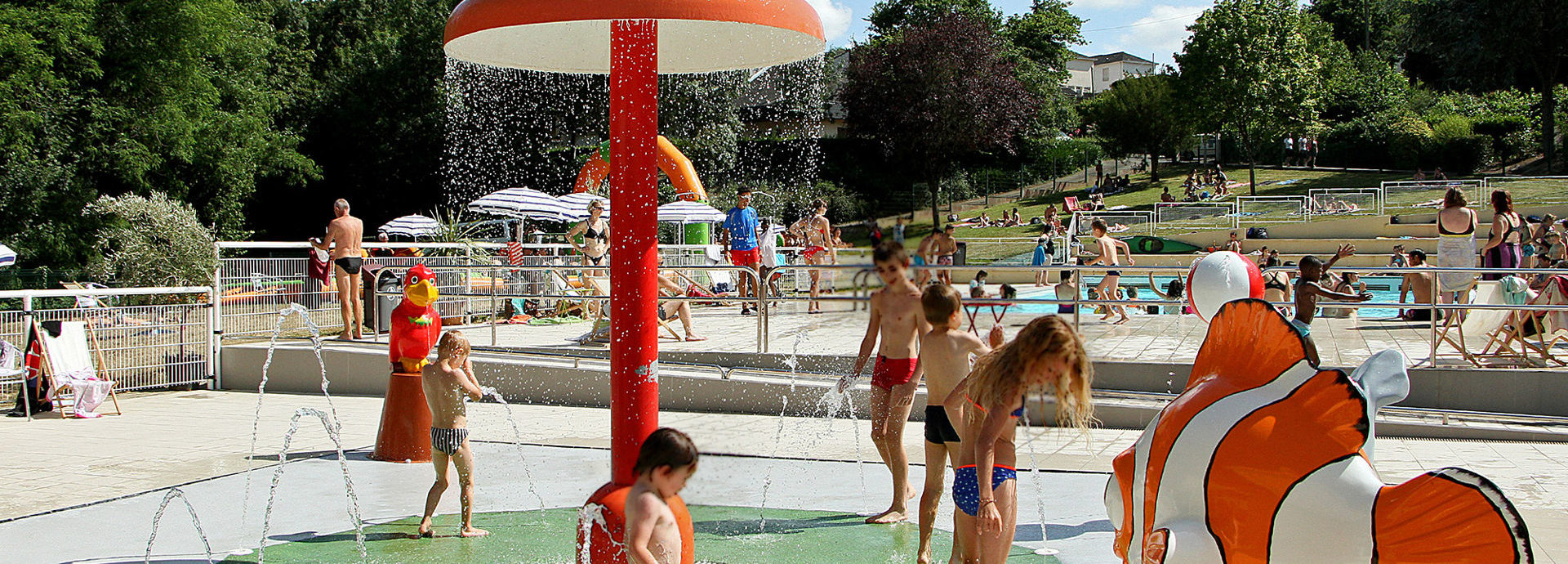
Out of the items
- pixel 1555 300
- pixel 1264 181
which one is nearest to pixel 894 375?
pixel 1555 300

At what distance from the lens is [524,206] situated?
894 inches

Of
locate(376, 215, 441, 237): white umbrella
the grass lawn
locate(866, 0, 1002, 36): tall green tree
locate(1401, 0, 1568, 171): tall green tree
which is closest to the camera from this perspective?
locate(376, 215, 441, 237): white umbrella

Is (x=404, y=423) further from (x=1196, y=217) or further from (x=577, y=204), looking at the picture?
(x=1196, y=217)

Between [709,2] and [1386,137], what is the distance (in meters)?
44.2

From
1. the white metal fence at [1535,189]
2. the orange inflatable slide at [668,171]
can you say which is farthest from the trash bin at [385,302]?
the white metal fence at [1535,189]

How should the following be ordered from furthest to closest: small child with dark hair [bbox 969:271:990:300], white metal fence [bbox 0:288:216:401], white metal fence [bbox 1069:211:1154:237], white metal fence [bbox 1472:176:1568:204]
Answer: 1. white metal fence [bbox 1069:211:1154:237]
2. white metal fence [bbox 1472:176:1568:204]
3. white metal fence [bbox 0:288:216:401]
4. small child with dark hair [bbox 969:271:990:300]

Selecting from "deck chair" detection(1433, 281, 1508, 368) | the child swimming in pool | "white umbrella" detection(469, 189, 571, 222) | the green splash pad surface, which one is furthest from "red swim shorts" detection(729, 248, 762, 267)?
the child swimming in pool

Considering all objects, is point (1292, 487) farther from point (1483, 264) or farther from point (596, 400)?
point (1483, 264)

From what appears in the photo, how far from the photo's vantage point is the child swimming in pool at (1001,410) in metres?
3.72

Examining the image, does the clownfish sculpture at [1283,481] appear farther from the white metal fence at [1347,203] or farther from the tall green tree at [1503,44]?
the tall green tree at [1503,44]

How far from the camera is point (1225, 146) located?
48906 mm

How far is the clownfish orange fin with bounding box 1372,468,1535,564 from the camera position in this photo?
2.30 meters

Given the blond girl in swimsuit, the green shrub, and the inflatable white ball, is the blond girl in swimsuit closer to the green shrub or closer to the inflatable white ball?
the inflatable white ball

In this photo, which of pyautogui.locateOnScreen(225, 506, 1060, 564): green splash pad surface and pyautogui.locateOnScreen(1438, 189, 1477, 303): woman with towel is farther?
pyautogui.locateOnScreen(1438, 189, 1477, 303): woman with towel
